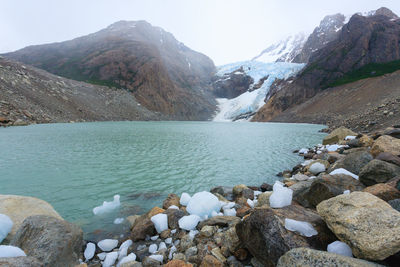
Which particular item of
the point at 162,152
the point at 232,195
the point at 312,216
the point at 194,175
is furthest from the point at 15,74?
the point at 312,216

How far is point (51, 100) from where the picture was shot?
4403cm

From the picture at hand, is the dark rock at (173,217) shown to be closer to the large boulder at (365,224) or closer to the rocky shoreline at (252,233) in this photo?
the rocky shoreline at (252,233)

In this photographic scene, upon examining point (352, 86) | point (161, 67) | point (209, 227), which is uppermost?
point (161, 67)

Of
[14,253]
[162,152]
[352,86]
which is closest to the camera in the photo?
[14,253]

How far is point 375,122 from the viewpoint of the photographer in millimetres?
23109

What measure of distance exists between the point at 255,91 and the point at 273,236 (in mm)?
114652

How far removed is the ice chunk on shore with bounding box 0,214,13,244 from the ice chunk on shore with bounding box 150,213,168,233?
253 centimetres

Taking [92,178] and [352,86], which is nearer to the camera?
[92,178]

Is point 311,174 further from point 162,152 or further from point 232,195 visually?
point 162,152

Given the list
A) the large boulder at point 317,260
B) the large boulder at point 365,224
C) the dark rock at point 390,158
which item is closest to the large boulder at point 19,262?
the large boulder at point 317,260

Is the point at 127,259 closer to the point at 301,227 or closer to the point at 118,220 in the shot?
the point at 118,220

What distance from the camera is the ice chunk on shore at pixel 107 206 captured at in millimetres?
6039

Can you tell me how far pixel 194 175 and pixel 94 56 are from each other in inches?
3849

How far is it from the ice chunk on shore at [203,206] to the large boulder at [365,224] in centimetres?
259
